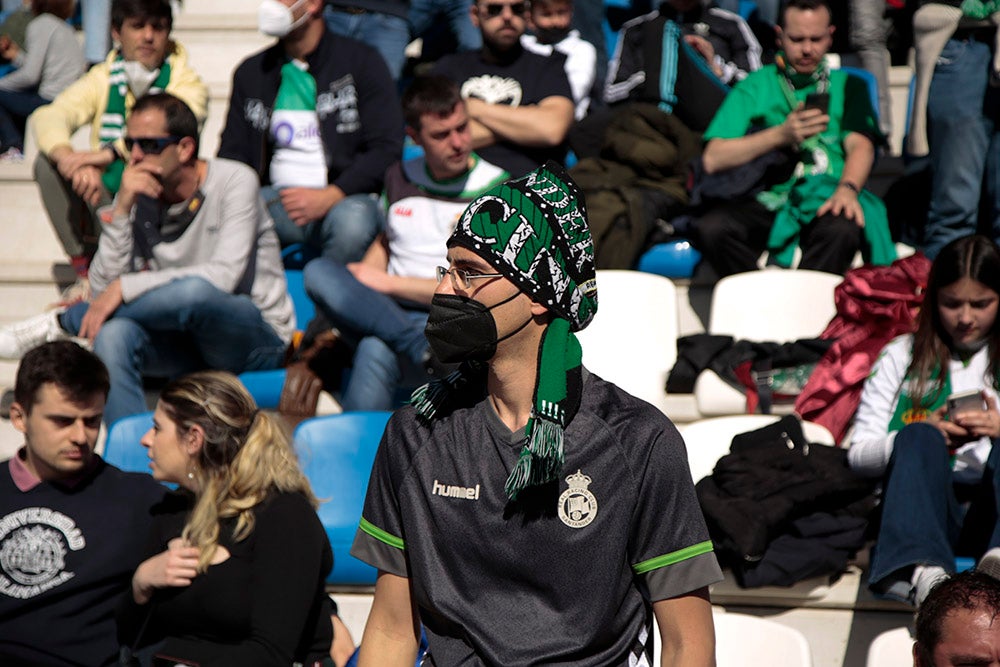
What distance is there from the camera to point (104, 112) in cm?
517

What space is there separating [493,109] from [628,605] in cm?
322

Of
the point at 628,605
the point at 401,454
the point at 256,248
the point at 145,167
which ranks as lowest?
the point at 256,248

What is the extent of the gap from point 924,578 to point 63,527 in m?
1.93

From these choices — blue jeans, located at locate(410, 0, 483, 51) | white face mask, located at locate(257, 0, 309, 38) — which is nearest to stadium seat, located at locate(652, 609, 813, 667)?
white face mask, located at locate(257, 0, 309, 38)

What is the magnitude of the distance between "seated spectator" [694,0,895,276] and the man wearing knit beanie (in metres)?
2.61

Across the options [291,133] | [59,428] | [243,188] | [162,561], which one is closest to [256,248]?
[243,188]

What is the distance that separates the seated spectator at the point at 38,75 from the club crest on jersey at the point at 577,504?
15.8ft

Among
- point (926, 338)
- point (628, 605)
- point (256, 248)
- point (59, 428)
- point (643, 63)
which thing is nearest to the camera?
point (628, 605)

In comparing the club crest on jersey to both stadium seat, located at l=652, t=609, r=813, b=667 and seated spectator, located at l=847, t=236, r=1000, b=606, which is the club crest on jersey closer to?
stadium seat, located at l=652, t=609, r=813, b=667

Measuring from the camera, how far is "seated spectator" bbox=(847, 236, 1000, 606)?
303 cm

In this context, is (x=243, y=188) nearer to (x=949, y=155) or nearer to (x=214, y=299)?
(x=214, y=299)

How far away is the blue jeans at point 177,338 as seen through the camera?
4.09 meters

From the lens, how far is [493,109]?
15.9 feet

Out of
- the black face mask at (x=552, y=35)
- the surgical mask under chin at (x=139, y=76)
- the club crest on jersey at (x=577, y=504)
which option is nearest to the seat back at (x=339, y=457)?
the club crest on jersey at (x=577, y=504)
